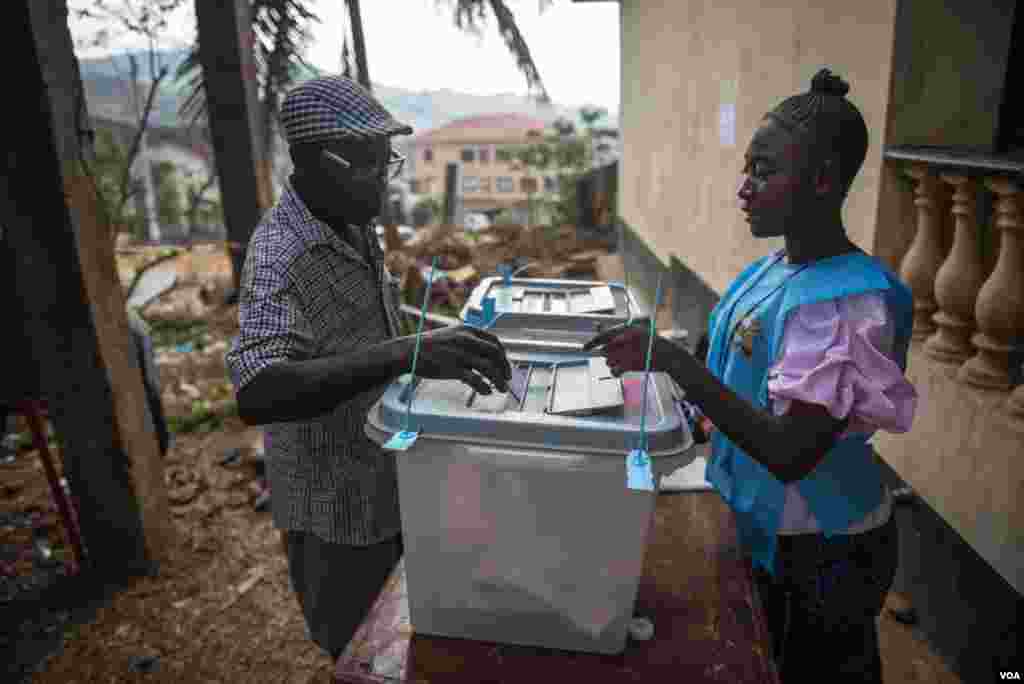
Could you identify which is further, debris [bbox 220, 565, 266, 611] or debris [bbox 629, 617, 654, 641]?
debris [bbox 220, 565, 266, 611]

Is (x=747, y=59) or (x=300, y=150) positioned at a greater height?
(x=747, y=59)

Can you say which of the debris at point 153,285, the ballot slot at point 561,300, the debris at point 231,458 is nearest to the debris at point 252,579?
the debris at point 231,458

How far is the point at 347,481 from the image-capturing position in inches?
64.7

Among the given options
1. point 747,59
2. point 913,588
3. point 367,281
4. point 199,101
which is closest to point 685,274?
point 747,59

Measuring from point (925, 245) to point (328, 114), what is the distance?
202cm

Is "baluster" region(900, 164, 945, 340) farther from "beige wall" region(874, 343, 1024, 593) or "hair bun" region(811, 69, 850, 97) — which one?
"hair bun" region(811, 69, 850, 97)

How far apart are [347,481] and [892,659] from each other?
2054 mm

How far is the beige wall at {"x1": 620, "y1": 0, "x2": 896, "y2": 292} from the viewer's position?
264cm

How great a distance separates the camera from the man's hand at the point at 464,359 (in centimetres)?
117

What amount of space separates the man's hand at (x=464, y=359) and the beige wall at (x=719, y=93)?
1992mm

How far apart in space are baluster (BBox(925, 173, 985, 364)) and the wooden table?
123cm

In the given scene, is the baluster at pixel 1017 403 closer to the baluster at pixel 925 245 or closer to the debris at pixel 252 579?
the baluster at pixel 925 245

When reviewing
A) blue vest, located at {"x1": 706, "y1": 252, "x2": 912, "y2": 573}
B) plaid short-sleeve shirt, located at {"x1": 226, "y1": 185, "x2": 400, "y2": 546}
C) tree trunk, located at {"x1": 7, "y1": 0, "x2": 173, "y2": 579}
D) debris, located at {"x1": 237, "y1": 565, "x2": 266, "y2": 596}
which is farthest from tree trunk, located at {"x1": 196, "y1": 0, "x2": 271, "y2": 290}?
blue vest, located at {"x1": 706, "y1": 252, "x2": 912, "y2": 573}

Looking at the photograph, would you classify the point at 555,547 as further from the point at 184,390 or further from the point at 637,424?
the point at 184,390
